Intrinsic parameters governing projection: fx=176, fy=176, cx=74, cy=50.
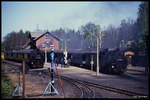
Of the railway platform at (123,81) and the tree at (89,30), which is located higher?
the tree at (89,30)

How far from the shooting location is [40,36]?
88.8ft

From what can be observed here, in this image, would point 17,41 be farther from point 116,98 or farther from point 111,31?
point 116,98

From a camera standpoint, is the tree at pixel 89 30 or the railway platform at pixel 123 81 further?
the tree at pixel 89 30

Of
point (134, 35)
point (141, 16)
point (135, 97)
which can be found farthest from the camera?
point (134, 35)

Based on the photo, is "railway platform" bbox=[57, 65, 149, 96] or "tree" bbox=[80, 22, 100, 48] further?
"tree" bbox=[80, 22, 100, 48]

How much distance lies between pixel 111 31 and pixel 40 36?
11.1 meters

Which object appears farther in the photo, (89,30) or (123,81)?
(89,30)

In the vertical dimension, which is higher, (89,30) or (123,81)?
(89,30)

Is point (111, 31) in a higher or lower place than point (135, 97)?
higher

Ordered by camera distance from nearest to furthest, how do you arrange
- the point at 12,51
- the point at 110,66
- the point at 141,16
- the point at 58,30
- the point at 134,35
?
the point at 110,66 → the point at 141,16 → the point at 134,35 → the point at 12,51 → the point at 58,30

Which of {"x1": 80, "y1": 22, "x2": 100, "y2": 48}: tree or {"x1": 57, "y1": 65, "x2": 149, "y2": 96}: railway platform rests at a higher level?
{"x1": 80, "y1": 22, "x2": 100, "y2": 48}: tree

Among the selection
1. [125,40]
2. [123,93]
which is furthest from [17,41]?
[123,93]

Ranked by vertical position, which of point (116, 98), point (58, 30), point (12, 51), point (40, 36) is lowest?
point (116, 98)

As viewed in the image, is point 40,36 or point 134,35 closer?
point 40,36
